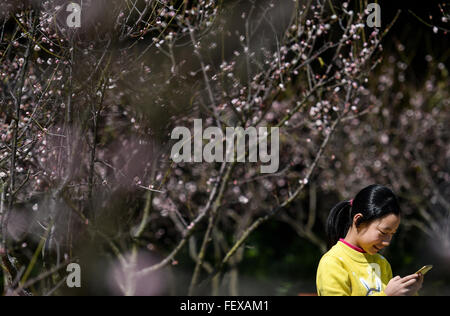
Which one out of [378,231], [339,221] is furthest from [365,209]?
[339,221]

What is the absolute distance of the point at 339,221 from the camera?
91.7 inches

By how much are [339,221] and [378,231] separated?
25cm

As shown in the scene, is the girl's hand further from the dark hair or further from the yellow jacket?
the dark hair

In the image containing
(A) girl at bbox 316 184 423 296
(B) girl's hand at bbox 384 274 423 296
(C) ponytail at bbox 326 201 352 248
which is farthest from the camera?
(C) ponytail at bbox 326 201 352 248

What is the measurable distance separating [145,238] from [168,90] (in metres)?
2.85

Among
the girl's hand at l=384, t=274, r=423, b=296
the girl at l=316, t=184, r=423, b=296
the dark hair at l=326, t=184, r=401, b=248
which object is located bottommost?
the girl's hand at l=384, t=274, r=423, b=296

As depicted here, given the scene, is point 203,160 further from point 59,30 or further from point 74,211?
point 59,30

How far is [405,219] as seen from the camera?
7.57m

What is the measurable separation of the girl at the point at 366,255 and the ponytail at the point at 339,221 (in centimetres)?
5

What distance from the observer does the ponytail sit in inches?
91.1

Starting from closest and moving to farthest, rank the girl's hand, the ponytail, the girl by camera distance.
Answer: the girl's hand < the girl < the ponytail

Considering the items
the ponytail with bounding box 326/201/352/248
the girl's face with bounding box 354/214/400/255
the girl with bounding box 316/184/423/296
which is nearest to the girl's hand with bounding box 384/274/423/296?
the girl with bounding box 316/184/423/296

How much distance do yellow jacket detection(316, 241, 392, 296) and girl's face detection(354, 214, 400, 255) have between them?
0.25 feet
